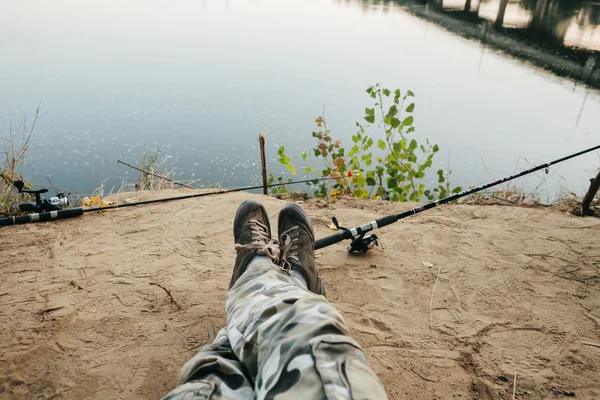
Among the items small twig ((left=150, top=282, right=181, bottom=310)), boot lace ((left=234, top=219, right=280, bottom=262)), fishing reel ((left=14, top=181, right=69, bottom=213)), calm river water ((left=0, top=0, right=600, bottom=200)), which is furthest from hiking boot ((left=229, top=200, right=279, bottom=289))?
calm river water ((left=0, top=0, right=600, bottom=200))

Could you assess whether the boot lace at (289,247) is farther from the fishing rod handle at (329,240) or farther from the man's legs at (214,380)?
the man's legs at (214,380)

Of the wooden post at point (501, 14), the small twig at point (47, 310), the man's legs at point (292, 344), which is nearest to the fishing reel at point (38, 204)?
the small twig at point (47, 310)

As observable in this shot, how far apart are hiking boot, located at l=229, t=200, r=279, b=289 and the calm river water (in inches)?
126

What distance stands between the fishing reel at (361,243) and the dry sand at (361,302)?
0.05 m

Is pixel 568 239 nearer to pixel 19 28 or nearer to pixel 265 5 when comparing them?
pixel 19 28

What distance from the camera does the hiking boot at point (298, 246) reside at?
1.94 meters

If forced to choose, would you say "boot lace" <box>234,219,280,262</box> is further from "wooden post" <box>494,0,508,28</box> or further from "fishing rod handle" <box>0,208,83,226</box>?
"wooden post" <box>494,0,508,28</box>

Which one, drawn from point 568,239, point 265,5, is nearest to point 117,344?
point 568,239

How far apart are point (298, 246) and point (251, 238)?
0.22 meters

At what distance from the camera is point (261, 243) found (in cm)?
197

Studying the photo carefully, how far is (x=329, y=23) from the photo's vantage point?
496 inches

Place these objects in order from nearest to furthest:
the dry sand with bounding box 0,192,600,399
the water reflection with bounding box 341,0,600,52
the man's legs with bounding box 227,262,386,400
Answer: the man's legs with bounding box 227,262,386,400
the dry sand with bounding box 0,192,600,399
the water reflection with bounding box 341,0,600,52

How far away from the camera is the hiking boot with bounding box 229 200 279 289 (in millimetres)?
1895

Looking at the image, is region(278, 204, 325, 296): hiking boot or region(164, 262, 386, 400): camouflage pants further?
region(278, 204, 325, 296): hiking boot
